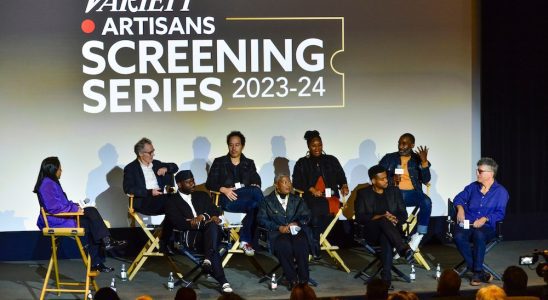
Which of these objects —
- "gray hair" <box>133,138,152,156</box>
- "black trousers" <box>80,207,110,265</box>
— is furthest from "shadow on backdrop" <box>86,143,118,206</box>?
"black trousers" <box>80,207,110,265</box>

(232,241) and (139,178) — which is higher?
(139,178)

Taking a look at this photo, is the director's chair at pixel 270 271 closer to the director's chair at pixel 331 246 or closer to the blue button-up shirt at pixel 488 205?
the director's chair at pixel 331 246

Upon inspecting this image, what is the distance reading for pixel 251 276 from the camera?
8758 millimetres

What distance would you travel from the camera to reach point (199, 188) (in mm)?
9688

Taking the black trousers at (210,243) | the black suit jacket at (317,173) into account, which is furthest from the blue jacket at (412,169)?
the black trousers at (210,243)

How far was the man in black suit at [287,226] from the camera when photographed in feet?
26.8

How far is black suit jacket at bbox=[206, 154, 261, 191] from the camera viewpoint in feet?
29.8

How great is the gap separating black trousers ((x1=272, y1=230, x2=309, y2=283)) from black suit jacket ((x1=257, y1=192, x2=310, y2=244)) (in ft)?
0.74

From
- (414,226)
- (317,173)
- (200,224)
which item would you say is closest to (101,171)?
(200,224)

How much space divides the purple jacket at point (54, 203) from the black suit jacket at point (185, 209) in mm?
754

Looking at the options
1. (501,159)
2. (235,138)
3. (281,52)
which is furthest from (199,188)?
(501,159)

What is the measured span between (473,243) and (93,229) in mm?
2879

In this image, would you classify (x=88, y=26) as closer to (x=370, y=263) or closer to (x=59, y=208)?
(x=59, y=208)

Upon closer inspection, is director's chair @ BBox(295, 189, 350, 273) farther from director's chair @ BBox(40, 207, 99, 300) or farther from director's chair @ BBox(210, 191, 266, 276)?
director's chair @ BBox(40, 207, 99, 300)
